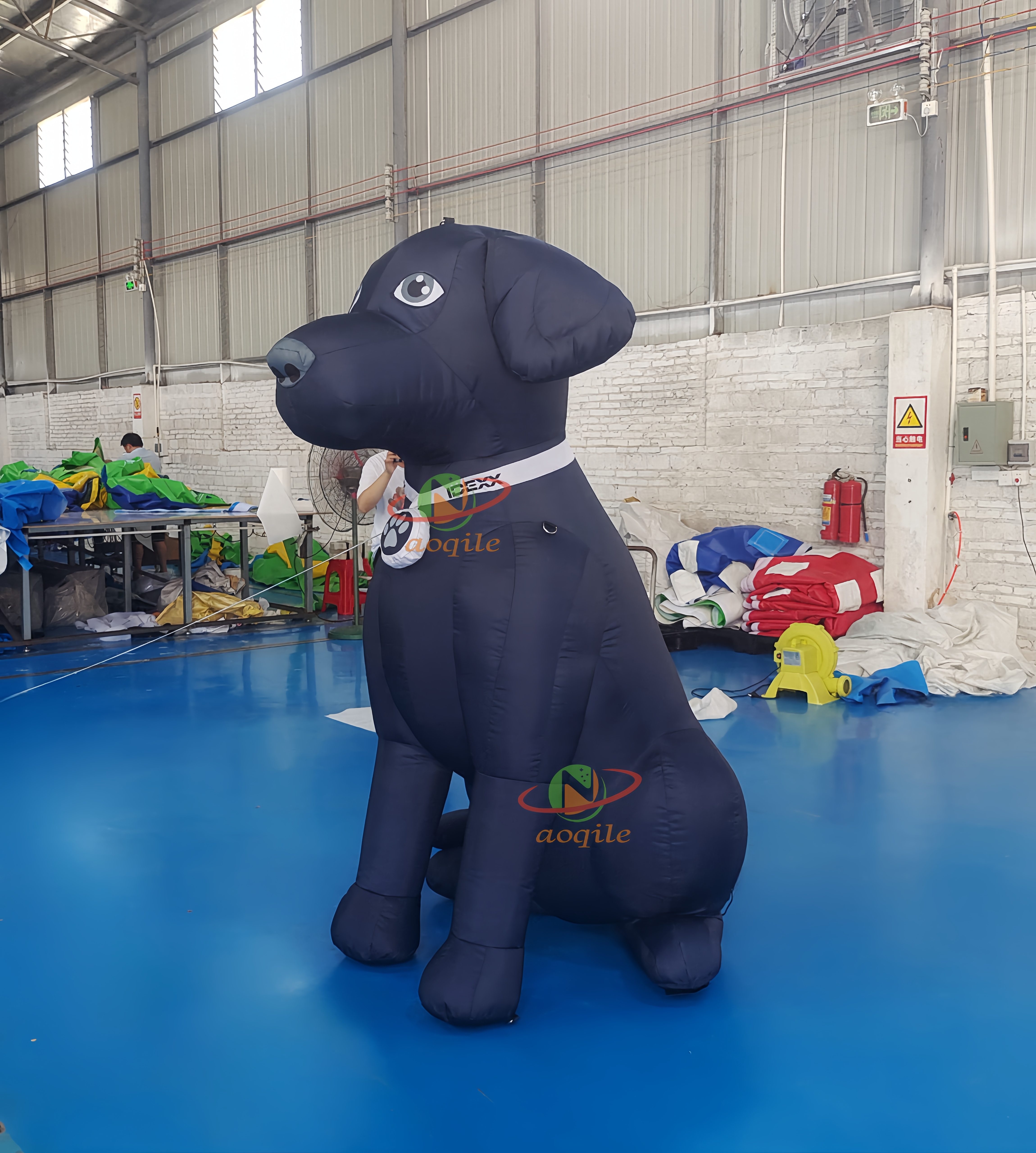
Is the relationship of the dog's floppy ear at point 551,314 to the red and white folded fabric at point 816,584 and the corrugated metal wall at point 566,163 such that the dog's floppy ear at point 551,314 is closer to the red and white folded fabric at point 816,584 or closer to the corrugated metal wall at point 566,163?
the red and white folded fabric at point 816,584

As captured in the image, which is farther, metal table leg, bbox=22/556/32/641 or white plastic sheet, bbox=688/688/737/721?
metal table leg, bbox=22/556/32/641

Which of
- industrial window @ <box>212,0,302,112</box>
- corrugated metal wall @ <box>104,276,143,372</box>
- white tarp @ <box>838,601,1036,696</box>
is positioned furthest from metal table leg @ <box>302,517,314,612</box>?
corrugated metal wall @ <box>104,276,143,372</box>

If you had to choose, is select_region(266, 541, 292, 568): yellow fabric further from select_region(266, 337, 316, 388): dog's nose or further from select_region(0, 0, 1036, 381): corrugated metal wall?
select_region(266, 337, 316, 388): dog's nose

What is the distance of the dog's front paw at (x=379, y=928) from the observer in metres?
2.22

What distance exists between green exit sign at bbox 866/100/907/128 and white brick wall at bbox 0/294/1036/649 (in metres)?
1.24

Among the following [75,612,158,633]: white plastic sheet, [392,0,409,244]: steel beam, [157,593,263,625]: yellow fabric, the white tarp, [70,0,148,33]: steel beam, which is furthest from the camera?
[70,0,148,33]: steel beam

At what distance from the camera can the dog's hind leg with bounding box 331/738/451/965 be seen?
213 centimetres

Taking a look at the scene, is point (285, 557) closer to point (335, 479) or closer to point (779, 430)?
point (335, 479)

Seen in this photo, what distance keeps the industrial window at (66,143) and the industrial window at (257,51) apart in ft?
11.6

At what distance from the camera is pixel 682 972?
2123 mm

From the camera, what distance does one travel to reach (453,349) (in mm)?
1913

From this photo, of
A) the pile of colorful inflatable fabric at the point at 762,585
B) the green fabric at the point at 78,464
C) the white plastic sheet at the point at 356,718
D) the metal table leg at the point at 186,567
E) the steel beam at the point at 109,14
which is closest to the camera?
the white plastic sheet at the point at 356,718

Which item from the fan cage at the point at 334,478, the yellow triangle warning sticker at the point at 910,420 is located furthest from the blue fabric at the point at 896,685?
the fan cage at the point at 334,478

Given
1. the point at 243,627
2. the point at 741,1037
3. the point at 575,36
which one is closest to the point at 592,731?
the point at 741,1037
